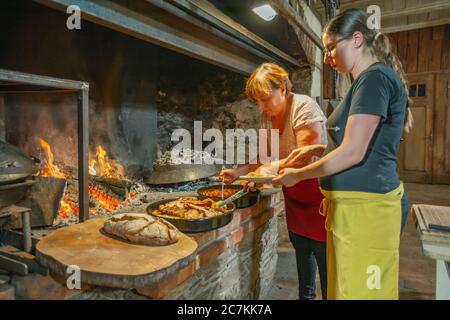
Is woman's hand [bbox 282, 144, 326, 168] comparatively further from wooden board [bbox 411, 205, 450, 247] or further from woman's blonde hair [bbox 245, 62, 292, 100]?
wooden board [bbox 411, 205, 450, 247]

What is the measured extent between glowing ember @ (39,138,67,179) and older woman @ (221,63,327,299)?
1.94m

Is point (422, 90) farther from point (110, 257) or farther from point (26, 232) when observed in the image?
point (26, 232)

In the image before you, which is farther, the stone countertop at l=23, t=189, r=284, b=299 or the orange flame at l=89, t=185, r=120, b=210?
the orange flame at l=89, t=185, r=120, b=210

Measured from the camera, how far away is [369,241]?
1.63 metres

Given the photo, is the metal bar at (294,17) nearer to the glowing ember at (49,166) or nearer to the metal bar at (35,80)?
the metal bar at (35,80)

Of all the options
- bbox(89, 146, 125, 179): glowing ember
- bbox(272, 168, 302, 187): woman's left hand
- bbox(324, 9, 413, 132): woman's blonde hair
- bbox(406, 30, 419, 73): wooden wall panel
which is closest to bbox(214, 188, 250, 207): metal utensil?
bbox(272, 168, 302, 187): woman's left hand

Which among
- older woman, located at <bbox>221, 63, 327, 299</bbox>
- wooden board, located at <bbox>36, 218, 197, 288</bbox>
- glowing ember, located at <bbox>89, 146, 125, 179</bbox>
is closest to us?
wooden board, located at <bbox>36, 218, 197, 288</bbox>

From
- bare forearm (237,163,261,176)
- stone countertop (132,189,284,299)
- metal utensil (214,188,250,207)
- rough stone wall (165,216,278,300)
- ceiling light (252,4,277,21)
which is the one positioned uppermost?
ceiling light (252,4,277,21)

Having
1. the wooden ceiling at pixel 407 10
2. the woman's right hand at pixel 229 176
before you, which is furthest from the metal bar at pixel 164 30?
the wooden ceiling at pixel 407 10

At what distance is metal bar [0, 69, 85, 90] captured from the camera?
57.2 inches

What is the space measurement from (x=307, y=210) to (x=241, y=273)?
89 cm

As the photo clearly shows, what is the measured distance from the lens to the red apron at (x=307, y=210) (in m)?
2.34

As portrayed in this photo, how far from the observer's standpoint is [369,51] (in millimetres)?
1691
